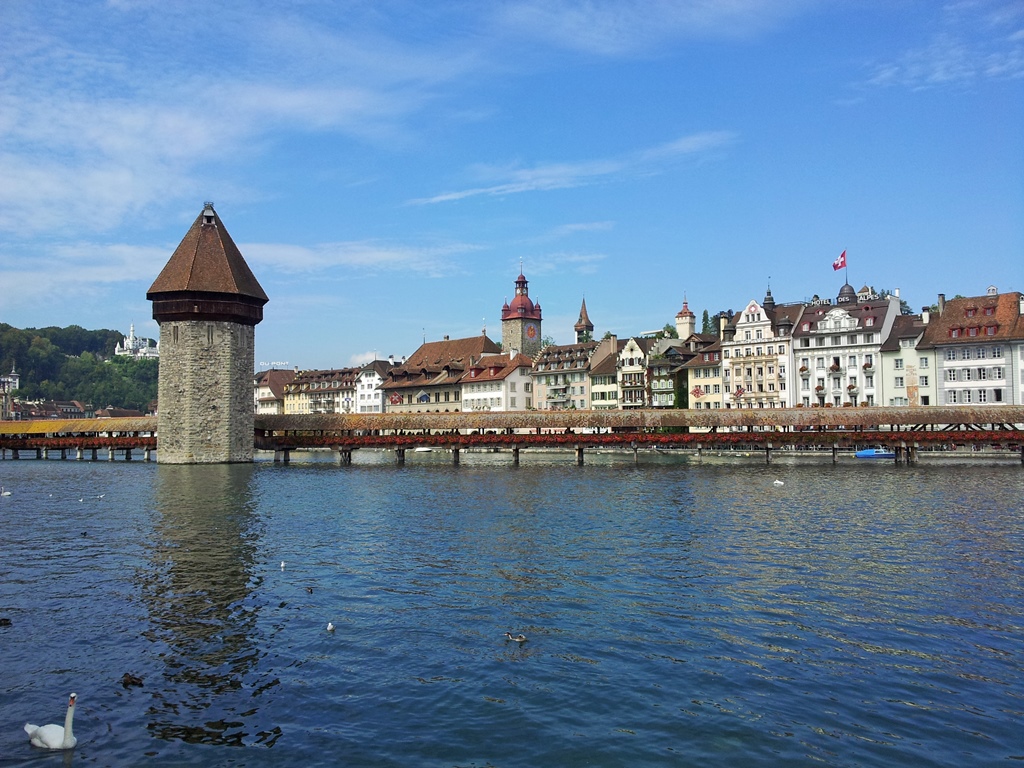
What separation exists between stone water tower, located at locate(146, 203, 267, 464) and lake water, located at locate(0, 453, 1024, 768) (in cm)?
3375

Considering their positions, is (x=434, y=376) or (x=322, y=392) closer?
(x=434, y=376)

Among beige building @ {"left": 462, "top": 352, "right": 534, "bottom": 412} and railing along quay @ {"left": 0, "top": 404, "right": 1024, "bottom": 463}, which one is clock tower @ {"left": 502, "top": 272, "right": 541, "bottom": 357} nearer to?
beige building @ {"left": 462, "top": 352, "right": 534, "bottom": 412}

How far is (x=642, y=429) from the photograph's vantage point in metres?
74.1

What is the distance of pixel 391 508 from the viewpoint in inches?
1284

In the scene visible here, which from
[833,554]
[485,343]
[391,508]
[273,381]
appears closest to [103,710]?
[833,554]

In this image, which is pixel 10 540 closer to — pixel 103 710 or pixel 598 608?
pixel 103 710

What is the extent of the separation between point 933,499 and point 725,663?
2489 centimetres

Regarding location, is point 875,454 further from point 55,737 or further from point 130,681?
point 55,737

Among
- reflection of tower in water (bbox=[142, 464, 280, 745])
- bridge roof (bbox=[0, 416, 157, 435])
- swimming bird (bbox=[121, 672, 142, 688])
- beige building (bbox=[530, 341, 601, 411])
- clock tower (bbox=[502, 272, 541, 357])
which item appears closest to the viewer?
reflection of tower in water (bbox=[142, 464, 280, 745])

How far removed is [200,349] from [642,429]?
3717 cm

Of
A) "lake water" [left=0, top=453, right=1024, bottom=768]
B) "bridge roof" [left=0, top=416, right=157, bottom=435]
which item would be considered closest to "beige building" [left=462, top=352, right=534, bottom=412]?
"bridge roof" [left=0, top=416, right=157, bottom=435]

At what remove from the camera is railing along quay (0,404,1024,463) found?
56.1 m

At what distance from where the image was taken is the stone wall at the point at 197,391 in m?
61.4

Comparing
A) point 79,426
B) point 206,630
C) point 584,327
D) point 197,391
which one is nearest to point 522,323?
point 584,327
